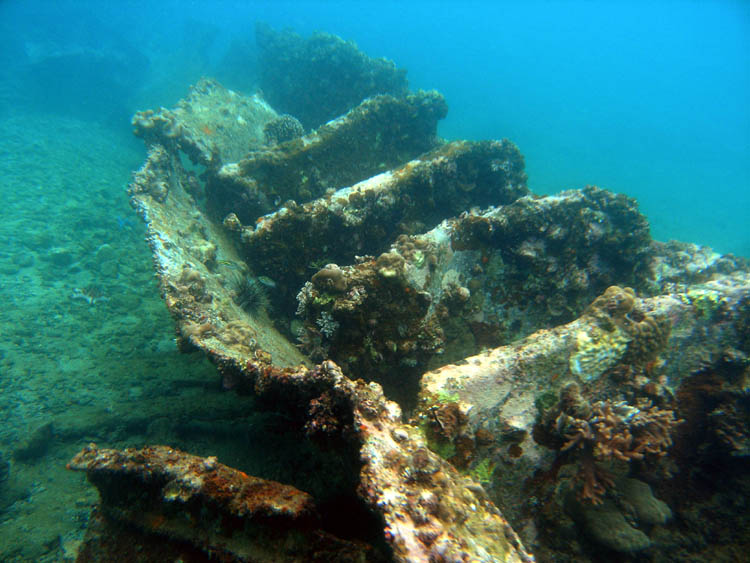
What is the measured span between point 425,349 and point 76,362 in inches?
274

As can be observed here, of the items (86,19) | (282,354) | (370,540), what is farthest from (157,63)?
(370,540)

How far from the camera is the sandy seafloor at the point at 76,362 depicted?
4098 millimetres

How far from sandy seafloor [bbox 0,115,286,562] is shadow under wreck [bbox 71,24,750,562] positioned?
3.29 ft

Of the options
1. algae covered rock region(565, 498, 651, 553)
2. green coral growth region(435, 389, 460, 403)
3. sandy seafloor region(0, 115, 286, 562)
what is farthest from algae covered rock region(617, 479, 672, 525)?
sandy seafloor region(0, 115, 286, 562)

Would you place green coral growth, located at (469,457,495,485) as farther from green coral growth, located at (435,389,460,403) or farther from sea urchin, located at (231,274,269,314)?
sea urchin, located at (231,274,269,314)

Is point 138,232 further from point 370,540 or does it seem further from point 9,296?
point 370,540

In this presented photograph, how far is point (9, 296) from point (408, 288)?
10440mm

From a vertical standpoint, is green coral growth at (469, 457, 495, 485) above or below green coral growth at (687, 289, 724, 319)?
below

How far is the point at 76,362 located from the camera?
6.45 meters

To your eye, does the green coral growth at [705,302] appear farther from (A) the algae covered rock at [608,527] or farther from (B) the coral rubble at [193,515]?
(B) the coral rubble at [193,515]

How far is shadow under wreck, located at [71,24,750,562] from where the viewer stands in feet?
7.11

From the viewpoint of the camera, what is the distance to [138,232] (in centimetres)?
1145

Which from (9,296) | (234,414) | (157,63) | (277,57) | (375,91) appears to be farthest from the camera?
(157,63)

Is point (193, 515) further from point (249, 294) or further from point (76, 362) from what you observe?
point (76, 362)
